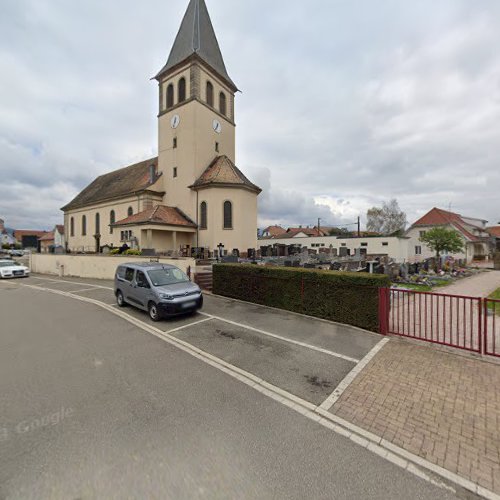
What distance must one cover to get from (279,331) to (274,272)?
9.03ft

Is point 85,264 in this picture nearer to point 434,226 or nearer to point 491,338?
point 491,338

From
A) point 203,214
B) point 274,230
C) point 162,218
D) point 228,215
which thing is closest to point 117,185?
point 162,218

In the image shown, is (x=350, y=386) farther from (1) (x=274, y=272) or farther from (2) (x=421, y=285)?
(2) (x=421, y=285)

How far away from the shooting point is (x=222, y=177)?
915 inches

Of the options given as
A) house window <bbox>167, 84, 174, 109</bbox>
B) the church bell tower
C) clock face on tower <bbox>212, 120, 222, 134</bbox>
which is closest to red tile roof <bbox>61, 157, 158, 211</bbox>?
the church bell tower

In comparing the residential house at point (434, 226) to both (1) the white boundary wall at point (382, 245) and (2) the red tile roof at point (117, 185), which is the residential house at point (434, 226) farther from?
(2) the red tile roof at point (117, 185)

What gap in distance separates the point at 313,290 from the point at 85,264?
18.6 meters

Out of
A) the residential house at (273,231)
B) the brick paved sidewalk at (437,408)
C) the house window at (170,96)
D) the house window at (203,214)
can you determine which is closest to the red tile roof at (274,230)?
the residential house at (273,231)

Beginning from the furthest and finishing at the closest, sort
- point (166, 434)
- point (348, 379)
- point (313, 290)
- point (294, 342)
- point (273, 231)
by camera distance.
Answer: point (273, 231)
point (313, 290)
point (294, 342)
point (348, 379)
point (166, 434)

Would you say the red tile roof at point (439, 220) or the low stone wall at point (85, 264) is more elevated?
the red tile roof at point (439, 220)

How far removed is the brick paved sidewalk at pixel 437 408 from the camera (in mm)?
2803

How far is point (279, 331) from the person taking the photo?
6.87 meters

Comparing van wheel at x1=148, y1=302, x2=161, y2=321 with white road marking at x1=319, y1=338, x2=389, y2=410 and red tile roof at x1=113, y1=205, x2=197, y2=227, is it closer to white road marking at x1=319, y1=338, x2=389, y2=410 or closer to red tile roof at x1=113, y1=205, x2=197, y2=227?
white road marking at x1=319, y1=338, x2=389, y2=410

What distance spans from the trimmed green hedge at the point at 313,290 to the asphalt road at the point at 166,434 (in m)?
2.35
